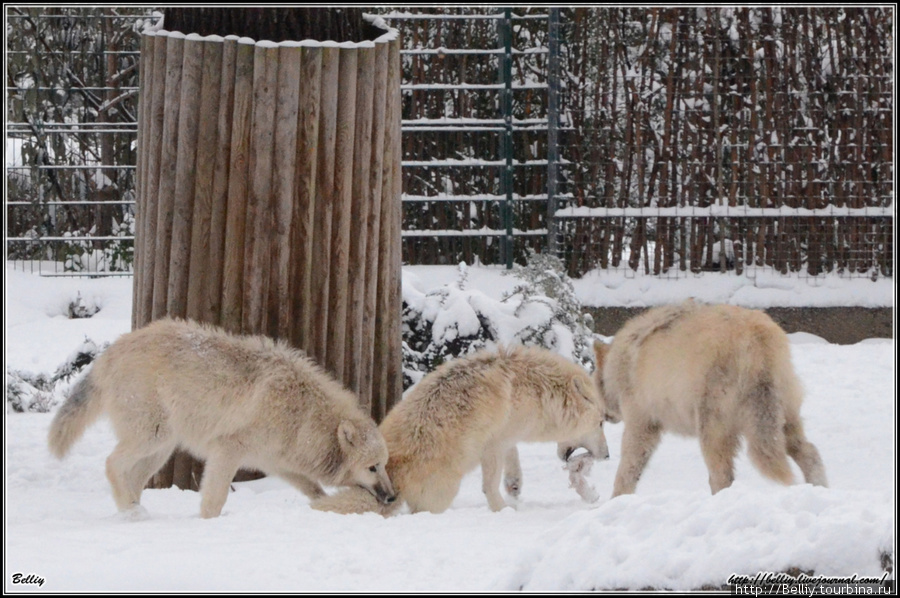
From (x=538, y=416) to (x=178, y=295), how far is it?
255 cm

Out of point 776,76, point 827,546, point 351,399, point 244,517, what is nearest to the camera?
point 827,546

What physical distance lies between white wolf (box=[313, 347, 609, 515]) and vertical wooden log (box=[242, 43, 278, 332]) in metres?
1.18

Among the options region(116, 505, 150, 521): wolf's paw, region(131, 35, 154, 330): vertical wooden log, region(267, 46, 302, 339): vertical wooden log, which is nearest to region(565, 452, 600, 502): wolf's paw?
region(267, 46, 302, 339): vertical wooden log

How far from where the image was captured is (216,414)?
656 centimetres

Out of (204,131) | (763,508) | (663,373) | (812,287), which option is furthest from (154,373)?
(812,287)

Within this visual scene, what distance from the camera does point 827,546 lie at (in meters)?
4.15

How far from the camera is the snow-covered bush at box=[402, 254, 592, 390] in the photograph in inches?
388

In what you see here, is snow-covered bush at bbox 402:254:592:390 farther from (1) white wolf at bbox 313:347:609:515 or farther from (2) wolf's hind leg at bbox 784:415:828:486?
(2) wolf's hind leg at bbox 784:415:828:486

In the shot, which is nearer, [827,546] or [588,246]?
[827,546]

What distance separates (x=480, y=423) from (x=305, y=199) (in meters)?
1.89

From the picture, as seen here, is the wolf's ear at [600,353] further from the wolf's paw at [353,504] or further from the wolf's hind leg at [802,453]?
the wolf's paw at [353,504]

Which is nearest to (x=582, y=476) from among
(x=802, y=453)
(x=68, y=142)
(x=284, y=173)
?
(x=802, y=453)

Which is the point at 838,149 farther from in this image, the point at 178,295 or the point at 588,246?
the point at 178,295

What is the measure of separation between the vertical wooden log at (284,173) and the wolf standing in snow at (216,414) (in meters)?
0.40
